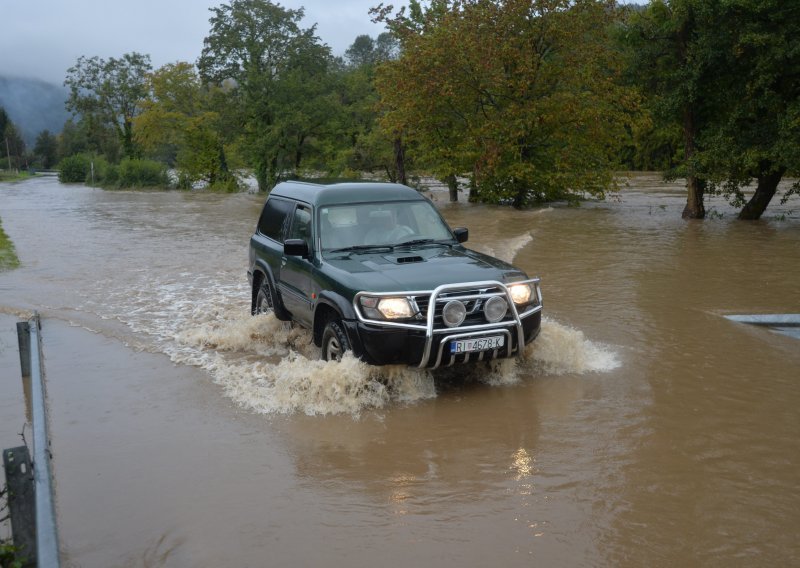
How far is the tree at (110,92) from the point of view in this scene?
2817 inches

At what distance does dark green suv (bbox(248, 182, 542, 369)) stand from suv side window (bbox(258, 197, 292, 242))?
0.04 metres

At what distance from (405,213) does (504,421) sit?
2.62 meters

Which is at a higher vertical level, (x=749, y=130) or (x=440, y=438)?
(x=749, y=130)

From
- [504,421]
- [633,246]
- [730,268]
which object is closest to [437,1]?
[633,246]

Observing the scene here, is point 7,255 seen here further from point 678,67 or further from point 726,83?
point 726,83

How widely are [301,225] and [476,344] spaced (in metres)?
2.62

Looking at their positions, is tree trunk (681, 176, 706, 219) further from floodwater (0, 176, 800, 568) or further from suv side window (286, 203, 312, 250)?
suv side window (286, 203, 312, 250)

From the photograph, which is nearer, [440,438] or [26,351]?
[440,438]

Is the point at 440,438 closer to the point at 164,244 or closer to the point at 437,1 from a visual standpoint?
the point at 164,244

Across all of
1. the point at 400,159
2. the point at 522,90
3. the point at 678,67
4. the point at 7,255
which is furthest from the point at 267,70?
the point at 7,255

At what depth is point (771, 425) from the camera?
21.3ft

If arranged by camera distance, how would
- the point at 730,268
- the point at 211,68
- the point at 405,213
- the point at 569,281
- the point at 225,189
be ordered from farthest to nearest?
the point at 225,189
the point at 211,68
the point at 730,268
the point at 569,281
the point at 405,213

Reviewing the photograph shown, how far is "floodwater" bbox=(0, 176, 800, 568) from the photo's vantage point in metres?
4.67

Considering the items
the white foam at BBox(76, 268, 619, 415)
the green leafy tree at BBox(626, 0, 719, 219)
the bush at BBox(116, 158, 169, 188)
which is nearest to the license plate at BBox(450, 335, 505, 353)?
the white foam at BBox(76, 268, 619, 415)
